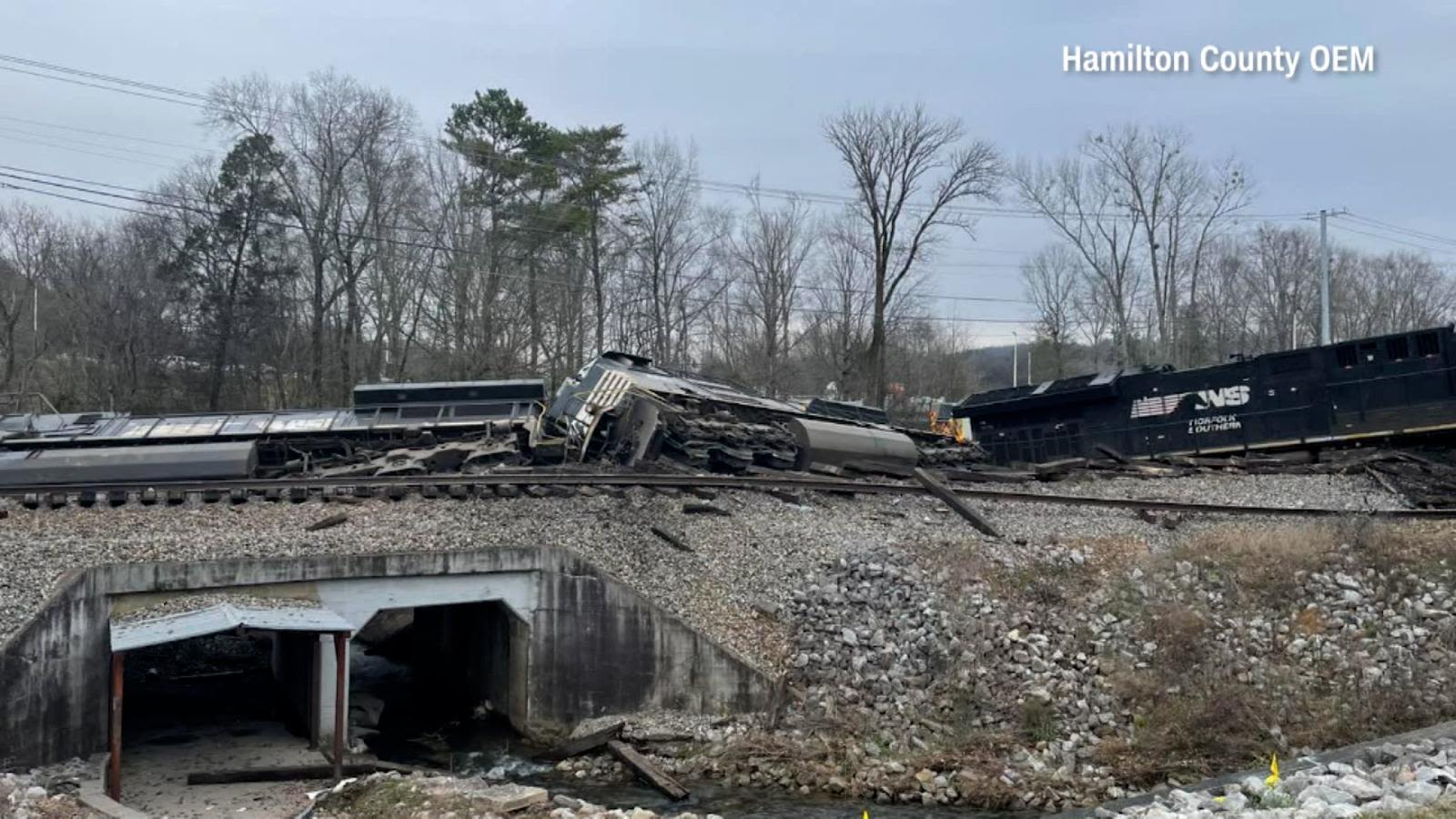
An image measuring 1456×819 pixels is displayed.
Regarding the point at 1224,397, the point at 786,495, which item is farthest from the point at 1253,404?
the point at 786,495

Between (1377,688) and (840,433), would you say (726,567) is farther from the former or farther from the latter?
(1377,688)

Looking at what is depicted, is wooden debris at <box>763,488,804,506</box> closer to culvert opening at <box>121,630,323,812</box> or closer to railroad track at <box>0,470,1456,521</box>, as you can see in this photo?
railroad track at <box>0,470,1456,521</box>

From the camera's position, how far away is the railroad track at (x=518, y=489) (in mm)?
14914

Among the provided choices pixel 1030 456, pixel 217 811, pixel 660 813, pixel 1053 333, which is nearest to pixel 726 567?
pixel 660 813

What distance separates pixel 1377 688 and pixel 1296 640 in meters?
1.20

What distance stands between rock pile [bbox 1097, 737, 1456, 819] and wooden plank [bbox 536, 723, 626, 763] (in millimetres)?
6391

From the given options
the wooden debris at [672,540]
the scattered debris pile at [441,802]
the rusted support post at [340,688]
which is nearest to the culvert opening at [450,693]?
the rusted support post at [340,688]

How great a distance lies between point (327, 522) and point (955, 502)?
366 inches

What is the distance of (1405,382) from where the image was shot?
20.8 metres

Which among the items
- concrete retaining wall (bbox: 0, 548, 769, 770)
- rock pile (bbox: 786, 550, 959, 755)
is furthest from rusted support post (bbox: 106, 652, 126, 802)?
rock pile (bbox: 786, 550, 959, 755)

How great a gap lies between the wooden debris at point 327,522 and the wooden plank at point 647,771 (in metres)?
4.65

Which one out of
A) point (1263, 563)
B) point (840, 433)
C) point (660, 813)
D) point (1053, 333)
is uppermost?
point (1053, 333)

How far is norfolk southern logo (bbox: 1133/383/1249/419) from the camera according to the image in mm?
22656

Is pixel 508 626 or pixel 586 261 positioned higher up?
pixel 586 261
